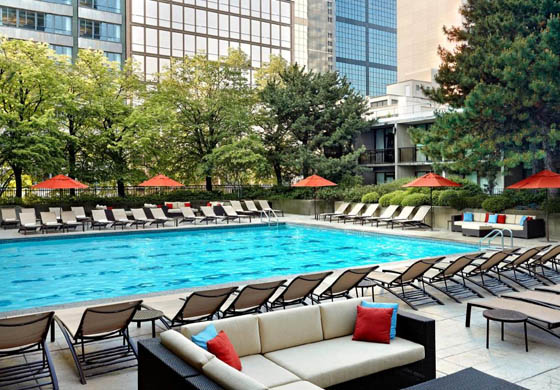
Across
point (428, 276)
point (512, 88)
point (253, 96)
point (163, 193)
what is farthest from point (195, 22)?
point (428, 276)

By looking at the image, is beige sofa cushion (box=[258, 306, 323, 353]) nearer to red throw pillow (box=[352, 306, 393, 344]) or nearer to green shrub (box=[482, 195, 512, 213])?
red throw pillow (box=[352, 306, 393, 344])

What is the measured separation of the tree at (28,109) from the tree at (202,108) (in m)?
6.57

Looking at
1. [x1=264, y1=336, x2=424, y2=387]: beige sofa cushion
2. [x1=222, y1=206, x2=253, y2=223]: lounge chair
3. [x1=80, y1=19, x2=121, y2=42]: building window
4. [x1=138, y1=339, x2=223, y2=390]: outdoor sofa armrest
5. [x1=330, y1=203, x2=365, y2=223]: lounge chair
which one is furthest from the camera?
[x1=80, y1=19, x2=121, y2=42]: building window

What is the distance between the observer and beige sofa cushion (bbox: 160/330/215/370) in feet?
12.0

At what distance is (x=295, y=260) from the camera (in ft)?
48.9

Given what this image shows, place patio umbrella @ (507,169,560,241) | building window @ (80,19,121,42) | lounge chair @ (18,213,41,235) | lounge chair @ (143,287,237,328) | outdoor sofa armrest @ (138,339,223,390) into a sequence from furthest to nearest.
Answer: building window @ (80,19,121,42) < lounge chair @ (18,213,41,235) < patio umbrella @ (507,169,560,241) < lounge chair @ (143,287,237,328) < outdoor sofa armrest @ (138,339,223,390)

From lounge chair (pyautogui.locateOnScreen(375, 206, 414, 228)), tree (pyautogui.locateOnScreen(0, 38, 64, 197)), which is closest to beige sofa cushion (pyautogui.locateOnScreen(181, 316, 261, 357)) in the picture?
lounge chair (pyautogui.locateOnScreen(375, 206, 414, 228))

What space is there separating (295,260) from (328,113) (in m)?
16.5

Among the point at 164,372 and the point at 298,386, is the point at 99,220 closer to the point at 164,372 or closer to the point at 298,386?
the point at 164,372

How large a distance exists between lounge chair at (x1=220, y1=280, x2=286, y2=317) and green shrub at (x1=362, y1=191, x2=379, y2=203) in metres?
18.3

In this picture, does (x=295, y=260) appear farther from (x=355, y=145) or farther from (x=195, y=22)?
(x=195, y=22)

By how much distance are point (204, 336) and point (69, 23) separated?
152ft

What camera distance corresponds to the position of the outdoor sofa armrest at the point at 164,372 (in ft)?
11.3

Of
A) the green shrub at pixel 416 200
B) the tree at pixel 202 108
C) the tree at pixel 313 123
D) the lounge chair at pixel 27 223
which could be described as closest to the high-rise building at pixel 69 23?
the tree at pixel 202 108
